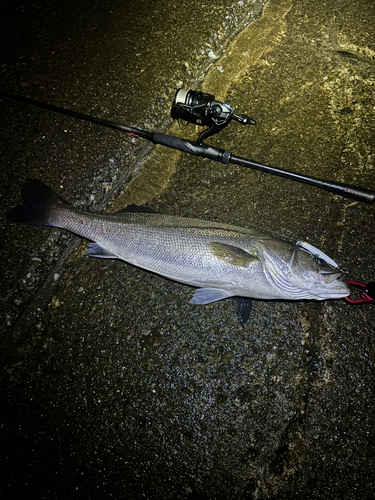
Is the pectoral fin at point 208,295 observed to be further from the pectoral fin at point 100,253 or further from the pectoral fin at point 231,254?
the pectoral fin at point 100,253

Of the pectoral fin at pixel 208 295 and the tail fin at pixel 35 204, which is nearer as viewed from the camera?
the pectoral fin at pixel 208 295

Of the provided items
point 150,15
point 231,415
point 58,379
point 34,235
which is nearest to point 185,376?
point 231,415

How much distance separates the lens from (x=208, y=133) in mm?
2844

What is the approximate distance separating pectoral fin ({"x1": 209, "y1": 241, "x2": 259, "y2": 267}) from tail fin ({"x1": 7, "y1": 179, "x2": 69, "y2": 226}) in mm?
1426

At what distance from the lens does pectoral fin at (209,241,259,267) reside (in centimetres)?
231

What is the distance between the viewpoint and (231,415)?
224cm

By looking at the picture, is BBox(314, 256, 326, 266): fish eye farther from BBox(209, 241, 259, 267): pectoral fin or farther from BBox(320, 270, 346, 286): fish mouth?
BBox(209, 241, 259, 267): pectoral fin

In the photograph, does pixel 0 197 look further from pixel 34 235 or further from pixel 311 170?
pixel 311 170

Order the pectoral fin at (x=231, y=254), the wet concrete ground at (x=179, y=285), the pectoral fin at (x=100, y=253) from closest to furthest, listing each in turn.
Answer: the wet concrete ground at (x=179, y=285)
the pectoral fin at (x=231, y=254)
the pectoral fin at (x=100, y=253)

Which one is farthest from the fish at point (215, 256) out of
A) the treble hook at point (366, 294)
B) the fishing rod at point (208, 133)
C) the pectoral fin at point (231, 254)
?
the fishing rod at point (208, 133)

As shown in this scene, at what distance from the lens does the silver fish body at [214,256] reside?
2311mm

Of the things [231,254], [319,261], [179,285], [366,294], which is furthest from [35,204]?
[366,294]

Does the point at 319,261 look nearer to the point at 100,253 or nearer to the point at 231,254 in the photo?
the point at 231,254

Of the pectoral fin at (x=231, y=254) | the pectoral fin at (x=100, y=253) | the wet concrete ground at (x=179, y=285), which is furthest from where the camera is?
the pectoral fin at (x=100, y=253)
